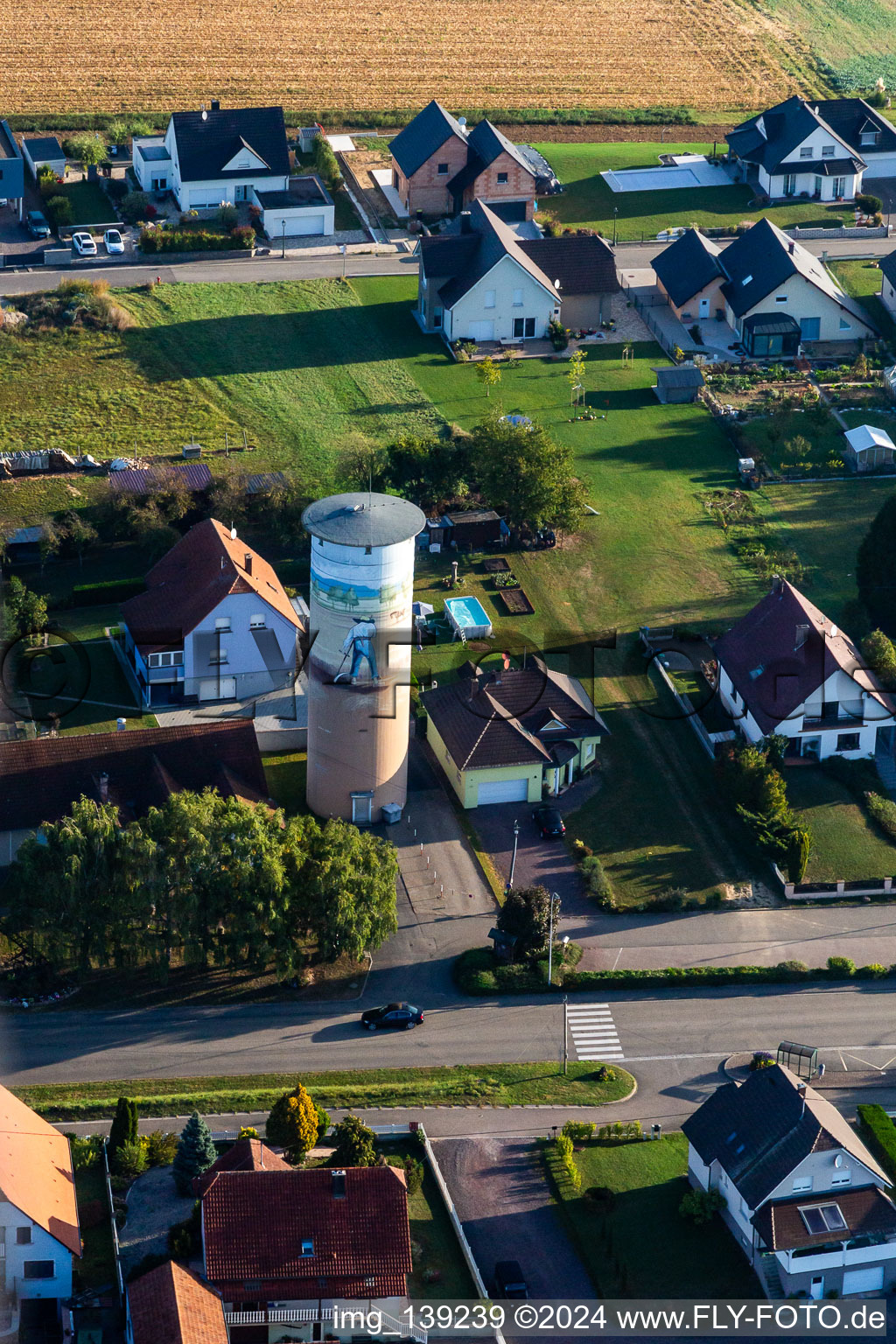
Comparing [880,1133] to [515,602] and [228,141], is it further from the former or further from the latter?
[228,141]

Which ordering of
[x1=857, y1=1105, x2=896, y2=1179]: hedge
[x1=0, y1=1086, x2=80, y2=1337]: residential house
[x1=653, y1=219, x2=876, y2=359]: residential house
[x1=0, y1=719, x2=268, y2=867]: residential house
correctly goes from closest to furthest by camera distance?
[x1=0, y1=1086, x2=80, y2=1337]: residential house
[x1=857, y1=1105, x2=896, y2=1179]: hedge
[x1=0, y1=719, x2=268, y2=867]: residential house
[x1=653, y1=219, x2=876, y2=359]: residential house

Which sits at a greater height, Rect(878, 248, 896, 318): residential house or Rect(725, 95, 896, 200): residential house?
Rect(725, 95, 896, 200): residential house

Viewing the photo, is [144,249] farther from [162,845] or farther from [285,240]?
[162,845]

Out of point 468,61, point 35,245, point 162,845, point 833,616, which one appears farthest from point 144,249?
point 162,845

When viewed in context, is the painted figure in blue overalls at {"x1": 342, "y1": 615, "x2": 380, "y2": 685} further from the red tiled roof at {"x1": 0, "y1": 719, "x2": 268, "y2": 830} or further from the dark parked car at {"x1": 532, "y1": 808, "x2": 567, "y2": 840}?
the dark parked car at {"x1": 532, "y1": 808, "x2": 567, "y2": 840}

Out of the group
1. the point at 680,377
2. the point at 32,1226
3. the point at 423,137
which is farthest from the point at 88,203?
the point at 32,1226

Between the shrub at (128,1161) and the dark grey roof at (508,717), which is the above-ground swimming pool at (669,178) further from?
the shrub at (128,1161)

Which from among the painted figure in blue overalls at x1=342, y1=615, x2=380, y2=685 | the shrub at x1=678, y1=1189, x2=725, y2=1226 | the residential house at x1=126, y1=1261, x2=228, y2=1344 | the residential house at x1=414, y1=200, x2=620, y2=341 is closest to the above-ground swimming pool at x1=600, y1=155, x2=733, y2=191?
the residential house at x1=414, y1=200, x2=620, y2=341
